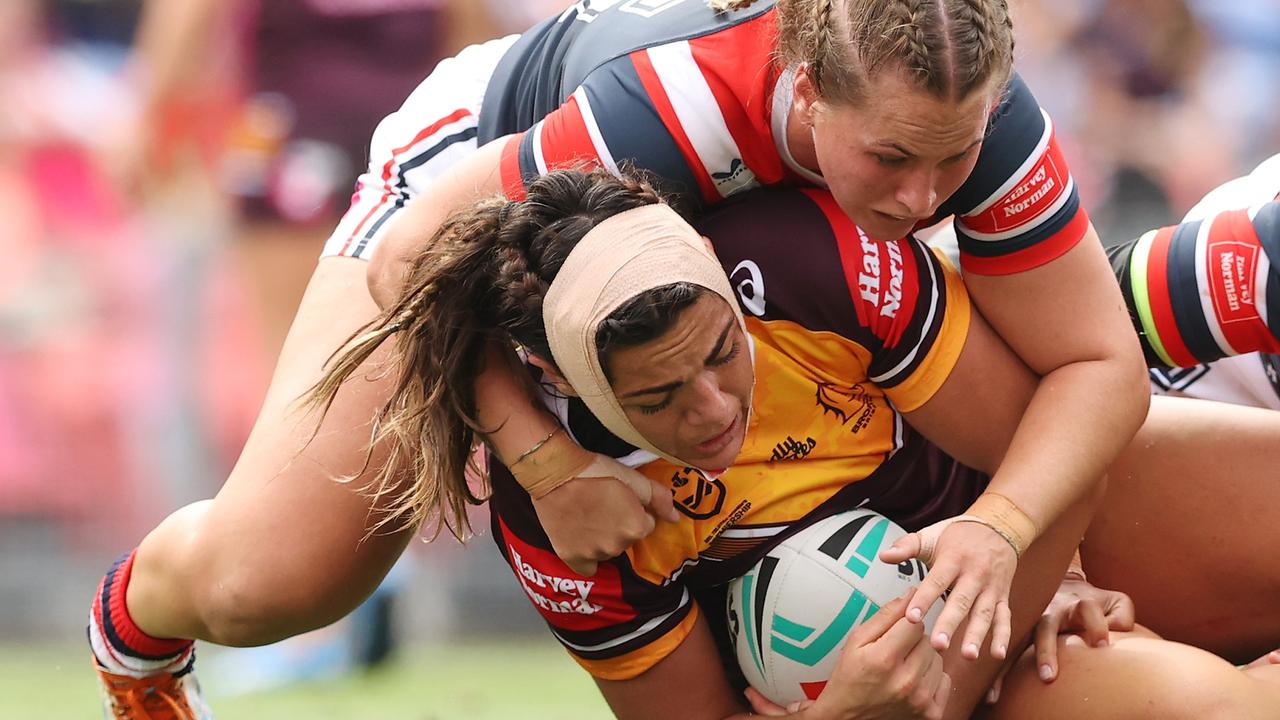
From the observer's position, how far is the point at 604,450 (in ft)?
9.31

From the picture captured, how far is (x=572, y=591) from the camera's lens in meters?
2.80

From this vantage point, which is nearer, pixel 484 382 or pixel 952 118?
pixel 952 118

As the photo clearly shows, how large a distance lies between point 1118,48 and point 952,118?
498 centimetres

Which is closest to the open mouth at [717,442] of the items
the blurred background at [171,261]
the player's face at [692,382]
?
the player's face at [692,382]

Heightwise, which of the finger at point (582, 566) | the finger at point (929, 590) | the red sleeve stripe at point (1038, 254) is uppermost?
the red sleeve stripe at point (1038, 254)

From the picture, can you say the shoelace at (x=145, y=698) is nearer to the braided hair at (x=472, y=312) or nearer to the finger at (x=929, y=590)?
the braided hair at (x=472, y=312)

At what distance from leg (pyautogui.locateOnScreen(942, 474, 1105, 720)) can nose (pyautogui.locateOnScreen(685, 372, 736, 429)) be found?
609mm

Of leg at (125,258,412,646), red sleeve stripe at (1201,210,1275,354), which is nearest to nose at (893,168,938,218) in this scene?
red sleeve stripe at (1201,210,1275,354)

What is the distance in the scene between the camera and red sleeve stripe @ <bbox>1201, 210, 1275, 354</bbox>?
9.88 feet

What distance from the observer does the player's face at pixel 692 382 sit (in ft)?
8.41

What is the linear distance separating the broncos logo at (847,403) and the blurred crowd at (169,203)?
3355mm

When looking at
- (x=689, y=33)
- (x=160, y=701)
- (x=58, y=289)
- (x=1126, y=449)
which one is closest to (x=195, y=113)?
(x=58, y=289)

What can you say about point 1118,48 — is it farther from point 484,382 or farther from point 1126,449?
point 484,382

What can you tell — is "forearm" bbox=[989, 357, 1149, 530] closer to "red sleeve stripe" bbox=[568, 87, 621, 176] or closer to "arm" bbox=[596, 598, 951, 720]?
"arm" bbox=[596, 598, 951, 720]
